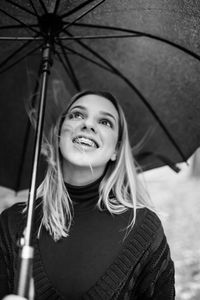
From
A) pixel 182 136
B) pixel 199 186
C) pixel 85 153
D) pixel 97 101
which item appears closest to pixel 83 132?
pixel 85 153

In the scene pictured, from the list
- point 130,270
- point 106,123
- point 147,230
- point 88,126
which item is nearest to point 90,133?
point 88,126

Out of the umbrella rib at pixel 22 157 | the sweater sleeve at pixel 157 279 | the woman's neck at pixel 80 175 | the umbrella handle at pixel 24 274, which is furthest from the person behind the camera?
the umbrella rib at pixel 22 157

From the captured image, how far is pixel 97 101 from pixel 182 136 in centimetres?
67

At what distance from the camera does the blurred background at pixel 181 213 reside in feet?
13.5

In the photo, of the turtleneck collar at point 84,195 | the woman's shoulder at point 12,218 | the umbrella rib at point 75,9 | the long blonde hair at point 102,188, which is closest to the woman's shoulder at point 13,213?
the woman's shoulder at point 12,218

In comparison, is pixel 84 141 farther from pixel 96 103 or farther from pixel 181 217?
pixel 181 217

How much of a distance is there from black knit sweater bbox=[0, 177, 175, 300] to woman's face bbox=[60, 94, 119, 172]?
0.19 m

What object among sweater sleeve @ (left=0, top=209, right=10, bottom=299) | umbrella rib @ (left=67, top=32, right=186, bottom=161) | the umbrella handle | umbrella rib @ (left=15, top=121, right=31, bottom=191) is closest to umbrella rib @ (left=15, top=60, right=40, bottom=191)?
umbrella rib @ (left=15, top=121, right=31, bottom=191)

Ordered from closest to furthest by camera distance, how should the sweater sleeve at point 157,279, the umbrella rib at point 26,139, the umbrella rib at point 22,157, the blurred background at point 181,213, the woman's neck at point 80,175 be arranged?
1. the sweater sleeve at point 157,279
2. the woman's neck at point 80,175
3. the umbrella rib at point 26,139
4. the umbrella rib at point 22,157
5. the blurred background at point 181,213

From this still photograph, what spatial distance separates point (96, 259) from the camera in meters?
1.87

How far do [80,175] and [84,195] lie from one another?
0.44 feet

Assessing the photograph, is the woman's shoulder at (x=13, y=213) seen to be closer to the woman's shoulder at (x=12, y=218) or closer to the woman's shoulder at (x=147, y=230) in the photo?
the woman's shoulder at (x=12, y=218)

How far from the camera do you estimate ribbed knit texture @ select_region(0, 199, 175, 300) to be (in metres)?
1.77

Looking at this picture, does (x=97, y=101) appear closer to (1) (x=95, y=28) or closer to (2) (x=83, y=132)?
(2) (x=83, y=132)
